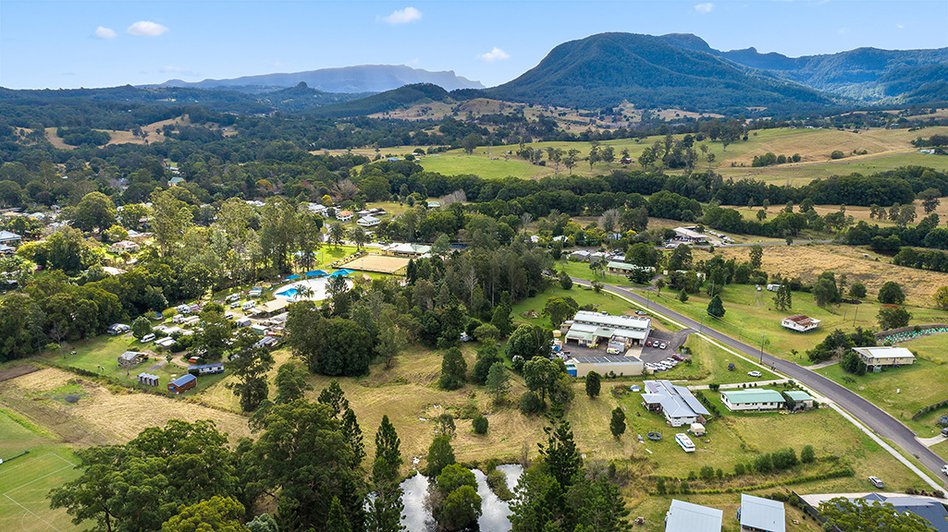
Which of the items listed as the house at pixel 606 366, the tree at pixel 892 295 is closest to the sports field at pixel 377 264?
the house at pixel 606 366

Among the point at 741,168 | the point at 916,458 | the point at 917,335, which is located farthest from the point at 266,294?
the point at 741,168

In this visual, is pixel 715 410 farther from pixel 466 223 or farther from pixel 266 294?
pixel 466 223

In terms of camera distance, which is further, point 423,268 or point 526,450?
point 423,268

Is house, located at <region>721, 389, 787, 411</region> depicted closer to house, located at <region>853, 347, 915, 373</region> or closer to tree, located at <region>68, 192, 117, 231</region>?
house, located at <region>853, 347, 915, 373</region>

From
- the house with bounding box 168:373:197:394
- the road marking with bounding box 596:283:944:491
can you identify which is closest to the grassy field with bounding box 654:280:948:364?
the road marking with bounding box 596:283:944:491

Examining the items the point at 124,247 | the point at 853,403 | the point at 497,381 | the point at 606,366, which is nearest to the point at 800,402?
the point at 853,403

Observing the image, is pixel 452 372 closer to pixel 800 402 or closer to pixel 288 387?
pixel 288 387
